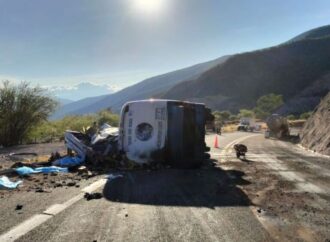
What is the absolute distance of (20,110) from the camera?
118ft

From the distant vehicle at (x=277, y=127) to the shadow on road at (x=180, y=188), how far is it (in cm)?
3429

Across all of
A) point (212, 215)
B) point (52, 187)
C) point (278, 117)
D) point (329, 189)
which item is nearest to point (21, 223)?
point (212, 215)

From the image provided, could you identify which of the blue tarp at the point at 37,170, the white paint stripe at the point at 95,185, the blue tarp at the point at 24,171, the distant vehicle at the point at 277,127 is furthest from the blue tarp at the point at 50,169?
the distant vehicle at the point at 277,127

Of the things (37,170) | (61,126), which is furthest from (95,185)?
(61,126)

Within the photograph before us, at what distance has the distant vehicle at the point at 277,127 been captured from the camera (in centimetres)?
4504

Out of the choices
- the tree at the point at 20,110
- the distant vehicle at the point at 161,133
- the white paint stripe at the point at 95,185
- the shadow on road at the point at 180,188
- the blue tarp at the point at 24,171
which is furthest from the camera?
the tree at the point at 20,110

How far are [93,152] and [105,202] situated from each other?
19.8 feet

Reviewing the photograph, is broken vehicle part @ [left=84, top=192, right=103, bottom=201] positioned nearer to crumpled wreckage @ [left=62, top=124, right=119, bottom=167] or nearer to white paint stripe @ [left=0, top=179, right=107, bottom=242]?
white paint stripe @ [left=0, top=179, right=107, bottom=242]

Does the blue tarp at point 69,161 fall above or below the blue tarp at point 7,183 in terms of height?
above

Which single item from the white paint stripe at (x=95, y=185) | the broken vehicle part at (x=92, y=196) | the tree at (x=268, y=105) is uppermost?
the tree at (x=268, y=105)

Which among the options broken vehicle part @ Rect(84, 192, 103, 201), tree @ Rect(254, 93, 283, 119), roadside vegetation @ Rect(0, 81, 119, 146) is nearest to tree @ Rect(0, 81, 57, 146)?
roadside vegetation @ Rect(0, 81, 119, 146)

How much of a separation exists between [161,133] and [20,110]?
2598 cm

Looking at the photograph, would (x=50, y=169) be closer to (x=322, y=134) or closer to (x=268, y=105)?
(x=322, y=134)

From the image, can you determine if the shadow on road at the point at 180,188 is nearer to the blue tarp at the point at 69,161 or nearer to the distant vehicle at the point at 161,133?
the distant vehicle at the point at 161,133
